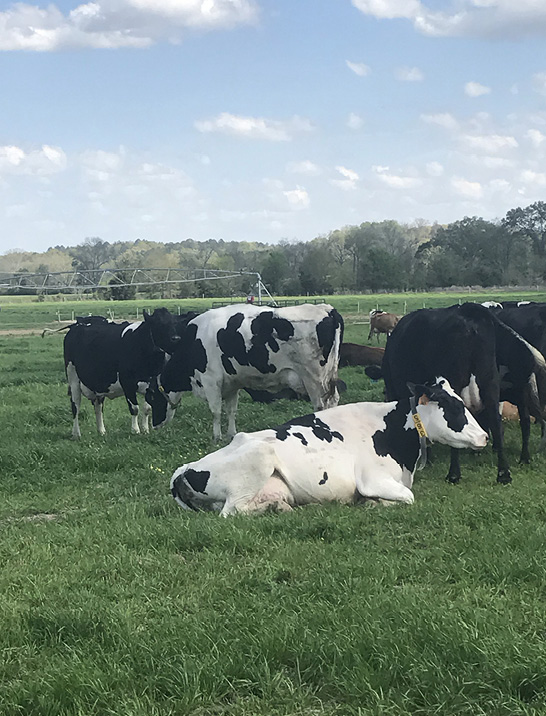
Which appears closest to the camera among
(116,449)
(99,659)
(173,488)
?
(99,659)

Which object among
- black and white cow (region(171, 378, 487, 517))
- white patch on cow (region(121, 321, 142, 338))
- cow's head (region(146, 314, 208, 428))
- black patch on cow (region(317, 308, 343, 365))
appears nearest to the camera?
black and white cow (region(171, 378, 487, 517))

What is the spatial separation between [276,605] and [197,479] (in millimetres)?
2769

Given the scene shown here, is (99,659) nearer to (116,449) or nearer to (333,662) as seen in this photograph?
(333,662)

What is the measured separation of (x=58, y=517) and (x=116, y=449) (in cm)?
294

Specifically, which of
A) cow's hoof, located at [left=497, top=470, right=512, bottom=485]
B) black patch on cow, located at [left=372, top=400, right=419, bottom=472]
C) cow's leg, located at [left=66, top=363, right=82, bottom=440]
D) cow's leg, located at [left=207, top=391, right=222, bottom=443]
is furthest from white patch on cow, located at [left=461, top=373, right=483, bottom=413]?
cow's leg, located at [left=66, top=363, right=82, bottom=440]

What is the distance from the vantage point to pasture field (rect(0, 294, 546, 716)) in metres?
3.72

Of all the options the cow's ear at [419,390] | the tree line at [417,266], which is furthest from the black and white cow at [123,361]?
the tree line at [417,266]

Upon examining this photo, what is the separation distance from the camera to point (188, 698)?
3711mm

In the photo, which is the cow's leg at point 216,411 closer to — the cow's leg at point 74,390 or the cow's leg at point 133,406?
the cow's leg at point 133,406

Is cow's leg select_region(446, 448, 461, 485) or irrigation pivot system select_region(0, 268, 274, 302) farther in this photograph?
irrigation pivot system select_region(0, 268, 274, 302)

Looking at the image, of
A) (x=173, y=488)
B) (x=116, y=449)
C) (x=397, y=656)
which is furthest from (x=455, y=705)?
(x=116, y=449)

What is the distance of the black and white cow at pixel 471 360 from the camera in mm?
9047

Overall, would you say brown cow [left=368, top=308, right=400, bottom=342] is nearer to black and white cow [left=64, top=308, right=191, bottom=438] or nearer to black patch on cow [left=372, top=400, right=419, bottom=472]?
black and white cow [left=64, top=308, right=191, bottom=438]

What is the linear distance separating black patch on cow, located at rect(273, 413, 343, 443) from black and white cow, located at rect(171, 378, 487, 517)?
10mm
